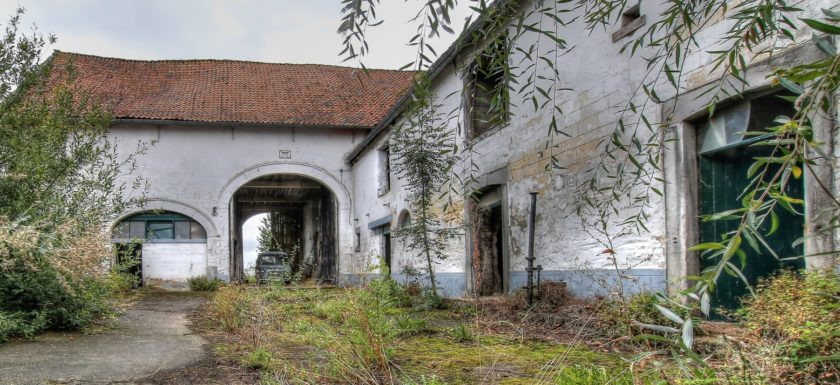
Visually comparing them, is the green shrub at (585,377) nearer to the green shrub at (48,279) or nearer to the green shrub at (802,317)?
the green shrub at (802,317)

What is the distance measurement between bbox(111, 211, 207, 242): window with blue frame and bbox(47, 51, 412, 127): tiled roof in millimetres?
3138

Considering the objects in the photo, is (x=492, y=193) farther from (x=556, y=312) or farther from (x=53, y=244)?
(x=53, y=244)

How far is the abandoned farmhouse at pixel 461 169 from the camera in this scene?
237 inches

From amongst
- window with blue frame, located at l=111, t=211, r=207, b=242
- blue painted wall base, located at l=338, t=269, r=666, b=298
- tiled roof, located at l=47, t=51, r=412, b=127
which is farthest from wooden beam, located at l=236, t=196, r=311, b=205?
blue painted wall base, located at l=338, t=269, r=666, b=298

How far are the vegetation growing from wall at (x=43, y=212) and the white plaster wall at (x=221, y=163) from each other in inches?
492

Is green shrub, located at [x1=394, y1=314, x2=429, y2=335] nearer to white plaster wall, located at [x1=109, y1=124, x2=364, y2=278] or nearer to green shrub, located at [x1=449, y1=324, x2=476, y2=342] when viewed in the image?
green shrub, located at [x1=449, y1=324, x2=476, y2=342]

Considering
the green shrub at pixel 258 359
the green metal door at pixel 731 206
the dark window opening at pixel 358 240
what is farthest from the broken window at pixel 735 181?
the dark window opening at pixel 358 240

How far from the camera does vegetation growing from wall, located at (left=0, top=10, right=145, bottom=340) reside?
5.99 meters

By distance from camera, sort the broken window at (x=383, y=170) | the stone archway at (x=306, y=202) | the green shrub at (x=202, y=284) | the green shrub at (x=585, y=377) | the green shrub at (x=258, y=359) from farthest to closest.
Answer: the stone archway at (x=306, y=202) < the green shrub at (x=202, y=284) < the broken window at (x=383, y=170) < the green shrub at (x=258, y=359) < the green shrub at (x=585, y=377)

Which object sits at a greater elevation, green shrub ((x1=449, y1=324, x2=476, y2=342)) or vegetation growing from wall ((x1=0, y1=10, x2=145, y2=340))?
vegetation growing from wall ((x1=0, y1=10, x2=145, y2=340))

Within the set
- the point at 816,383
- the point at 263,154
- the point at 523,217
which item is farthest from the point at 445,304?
the point at 263,154

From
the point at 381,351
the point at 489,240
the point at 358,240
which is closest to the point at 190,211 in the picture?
the point at 358,240

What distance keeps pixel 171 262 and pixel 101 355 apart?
15.9 meters

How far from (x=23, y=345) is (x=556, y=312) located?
17.9 ft
